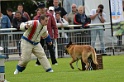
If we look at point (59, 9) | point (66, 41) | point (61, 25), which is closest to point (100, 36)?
point (66, 41)

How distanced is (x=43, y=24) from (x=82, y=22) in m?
8.06

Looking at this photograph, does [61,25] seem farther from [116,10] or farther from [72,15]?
[116,10]

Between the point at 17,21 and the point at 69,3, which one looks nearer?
the point at 17,21

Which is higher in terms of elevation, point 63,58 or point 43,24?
point 43,24

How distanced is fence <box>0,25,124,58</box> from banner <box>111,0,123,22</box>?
0.86 m

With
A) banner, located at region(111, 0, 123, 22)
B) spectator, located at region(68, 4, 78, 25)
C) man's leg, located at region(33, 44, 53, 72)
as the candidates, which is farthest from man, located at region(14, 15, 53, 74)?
banner, located at region(111, 0, 123, 22)

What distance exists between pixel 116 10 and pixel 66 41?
106 inches

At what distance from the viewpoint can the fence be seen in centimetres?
2250

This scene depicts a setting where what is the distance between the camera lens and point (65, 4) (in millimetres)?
26125

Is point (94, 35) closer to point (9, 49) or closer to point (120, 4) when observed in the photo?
Result: point (120, 4)

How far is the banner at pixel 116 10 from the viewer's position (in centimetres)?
2370

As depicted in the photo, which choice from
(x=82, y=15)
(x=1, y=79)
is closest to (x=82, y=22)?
(x=82, y=15)

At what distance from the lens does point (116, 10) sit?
23.8m

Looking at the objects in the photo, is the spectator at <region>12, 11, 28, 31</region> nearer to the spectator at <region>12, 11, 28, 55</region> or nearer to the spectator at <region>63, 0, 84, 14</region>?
the spectator at <region>12, 11, 28, 55</region>
